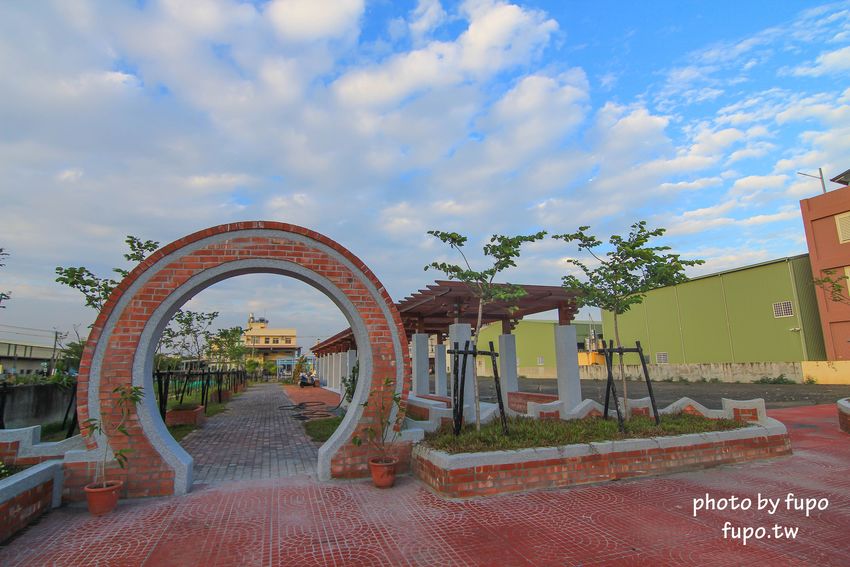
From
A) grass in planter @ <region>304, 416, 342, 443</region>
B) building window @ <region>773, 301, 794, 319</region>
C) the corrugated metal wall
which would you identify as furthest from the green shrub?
grass in planter @ <region>304, 416, 342, 443</region>

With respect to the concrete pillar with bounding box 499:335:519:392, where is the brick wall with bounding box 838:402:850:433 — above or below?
below

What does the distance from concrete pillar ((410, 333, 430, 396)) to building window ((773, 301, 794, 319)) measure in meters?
23.3

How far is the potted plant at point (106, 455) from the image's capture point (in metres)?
5.24

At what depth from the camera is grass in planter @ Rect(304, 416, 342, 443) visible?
10.7m

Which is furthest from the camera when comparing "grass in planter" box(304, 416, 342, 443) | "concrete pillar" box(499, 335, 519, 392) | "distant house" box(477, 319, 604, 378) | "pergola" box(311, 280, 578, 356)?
"distant house" box(477, 319, 604, 378)

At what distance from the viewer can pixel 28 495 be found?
4.86 metres

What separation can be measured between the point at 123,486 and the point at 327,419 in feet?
27.7

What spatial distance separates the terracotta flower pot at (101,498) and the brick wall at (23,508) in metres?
0.42

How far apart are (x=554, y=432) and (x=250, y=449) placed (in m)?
6.26

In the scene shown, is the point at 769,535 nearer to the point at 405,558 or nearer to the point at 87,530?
the point at 405,558

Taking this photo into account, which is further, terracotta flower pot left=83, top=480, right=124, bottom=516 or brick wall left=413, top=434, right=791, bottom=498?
brick wall left=413, top=434, right=791, bottom=498

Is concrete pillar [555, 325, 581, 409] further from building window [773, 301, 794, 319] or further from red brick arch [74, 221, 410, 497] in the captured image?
building window [773, 301, 794, 319]

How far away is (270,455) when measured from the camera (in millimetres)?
8570

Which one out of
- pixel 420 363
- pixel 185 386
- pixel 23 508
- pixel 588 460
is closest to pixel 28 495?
pixel 23 508
